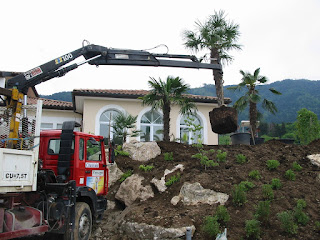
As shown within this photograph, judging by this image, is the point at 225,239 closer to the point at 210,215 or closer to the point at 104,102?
the point at 210,215

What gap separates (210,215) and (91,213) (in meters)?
3.21

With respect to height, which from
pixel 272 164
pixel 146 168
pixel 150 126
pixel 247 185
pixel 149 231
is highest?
pixel 150 126

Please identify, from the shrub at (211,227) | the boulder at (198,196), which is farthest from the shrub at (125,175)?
the shrub at (211,227)

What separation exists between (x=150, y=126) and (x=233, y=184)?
35.8 ft

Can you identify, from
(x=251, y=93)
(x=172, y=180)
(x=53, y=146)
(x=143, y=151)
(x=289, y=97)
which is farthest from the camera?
(x=289, y=97)

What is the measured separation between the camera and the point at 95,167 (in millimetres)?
8719

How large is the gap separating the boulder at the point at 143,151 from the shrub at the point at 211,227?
548 cm

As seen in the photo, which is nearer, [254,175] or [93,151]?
[93,151]

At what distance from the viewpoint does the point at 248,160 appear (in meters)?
12.0

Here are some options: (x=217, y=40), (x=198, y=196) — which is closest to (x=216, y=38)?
(x=217, y=40)

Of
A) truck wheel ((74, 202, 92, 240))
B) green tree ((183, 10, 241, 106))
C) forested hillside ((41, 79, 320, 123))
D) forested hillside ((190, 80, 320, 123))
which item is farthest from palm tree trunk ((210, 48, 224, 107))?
forested hillside ((190, 80, 320, 123))

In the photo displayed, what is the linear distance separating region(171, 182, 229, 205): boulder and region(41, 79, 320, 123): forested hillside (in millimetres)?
56924

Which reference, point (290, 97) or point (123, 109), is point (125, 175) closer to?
point (123, 109)

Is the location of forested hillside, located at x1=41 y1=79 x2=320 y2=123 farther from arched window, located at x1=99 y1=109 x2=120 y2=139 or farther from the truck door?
the truck door
